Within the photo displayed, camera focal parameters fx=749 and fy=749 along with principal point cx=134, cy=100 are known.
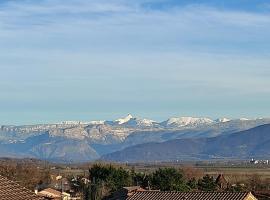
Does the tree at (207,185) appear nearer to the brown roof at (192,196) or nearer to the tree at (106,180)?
the tree at (106,180)

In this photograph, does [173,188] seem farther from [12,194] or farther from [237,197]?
[12,194]

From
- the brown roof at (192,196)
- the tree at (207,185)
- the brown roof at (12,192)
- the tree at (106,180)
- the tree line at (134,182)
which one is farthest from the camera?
the tree at (106,180)

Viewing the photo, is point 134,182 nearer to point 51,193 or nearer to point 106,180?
point 106,180

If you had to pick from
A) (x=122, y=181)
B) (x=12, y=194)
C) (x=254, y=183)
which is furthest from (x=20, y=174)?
(x=12, y=194)

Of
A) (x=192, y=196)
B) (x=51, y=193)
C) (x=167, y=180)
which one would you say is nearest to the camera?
(x=192, y=196)

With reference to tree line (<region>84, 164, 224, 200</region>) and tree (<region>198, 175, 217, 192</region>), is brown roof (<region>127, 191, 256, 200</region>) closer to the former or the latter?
tree line (<region>84, 164, 224, 200</region>)

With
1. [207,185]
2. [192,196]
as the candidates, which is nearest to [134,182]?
[207,185]

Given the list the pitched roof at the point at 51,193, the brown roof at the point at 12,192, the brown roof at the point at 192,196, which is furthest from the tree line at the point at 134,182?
the brown roof at the point at 12,192

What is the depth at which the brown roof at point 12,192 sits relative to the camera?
59.2ft

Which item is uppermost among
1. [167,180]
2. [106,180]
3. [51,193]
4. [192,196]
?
[192,196]

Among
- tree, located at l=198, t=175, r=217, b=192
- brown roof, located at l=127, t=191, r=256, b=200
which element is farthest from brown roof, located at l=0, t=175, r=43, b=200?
tree, located at l=198, t=175, r=217, b=192

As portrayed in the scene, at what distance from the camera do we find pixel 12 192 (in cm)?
1831

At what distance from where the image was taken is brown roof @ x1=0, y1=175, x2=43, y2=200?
18.0m

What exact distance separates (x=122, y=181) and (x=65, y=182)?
25.5 metres
